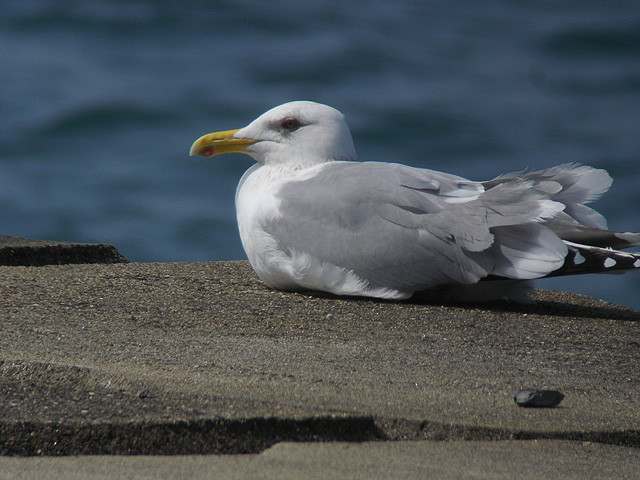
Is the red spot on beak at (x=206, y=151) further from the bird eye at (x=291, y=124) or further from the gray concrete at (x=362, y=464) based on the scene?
the gray concrete at (x=362, y=464)

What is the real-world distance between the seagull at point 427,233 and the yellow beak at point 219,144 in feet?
1.13

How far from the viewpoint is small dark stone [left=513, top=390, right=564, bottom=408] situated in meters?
2.04

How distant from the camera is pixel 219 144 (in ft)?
12.2

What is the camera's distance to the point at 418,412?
189 centimetres

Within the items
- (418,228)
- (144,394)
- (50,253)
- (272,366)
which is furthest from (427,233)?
(50,253)

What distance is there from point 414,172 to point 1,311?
1593mm

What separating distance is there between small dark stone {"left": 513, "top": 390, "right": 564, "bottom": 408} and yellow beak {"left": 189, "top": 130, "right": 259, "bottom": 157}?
2001 mm

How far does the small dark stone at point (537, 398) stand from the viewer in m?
2.04

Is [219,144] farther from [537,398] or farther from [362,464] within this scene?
[362,464]

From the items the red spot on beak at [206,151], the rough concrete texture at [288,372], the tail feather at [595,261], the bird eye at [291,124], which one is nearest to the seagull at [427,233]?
the tail feather at [595,261]

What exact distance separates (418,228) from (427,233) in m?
0.04

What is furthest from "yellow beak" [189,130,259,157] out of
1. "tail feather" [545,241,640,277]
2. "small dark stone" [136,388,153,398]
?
"small dark stone" [136,388,153,398]

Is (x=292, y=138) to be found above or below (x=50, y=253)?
above

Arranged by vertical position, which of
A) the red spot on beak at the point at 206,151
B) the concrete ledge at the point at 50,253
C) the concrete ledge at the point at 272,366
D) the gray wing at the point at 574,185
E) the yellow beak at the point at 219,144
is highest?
the gray wing at the point at 574,185
